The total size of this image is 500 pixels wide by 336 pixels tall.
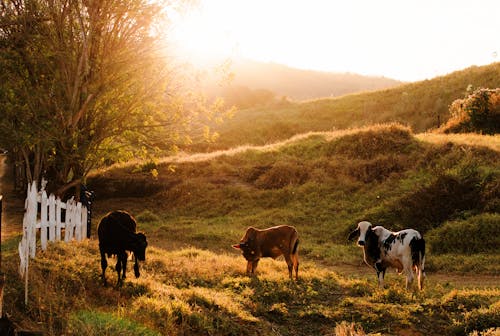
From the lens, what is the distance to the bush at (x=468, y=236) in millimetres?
17750

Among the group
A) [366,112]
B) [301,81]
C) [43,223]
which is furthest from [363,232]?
[301,81]

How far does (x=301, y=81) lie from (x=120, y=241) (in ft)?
529

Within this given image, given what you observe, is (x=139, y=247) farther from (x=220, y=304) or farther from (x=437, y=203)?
(x=437, y=203)

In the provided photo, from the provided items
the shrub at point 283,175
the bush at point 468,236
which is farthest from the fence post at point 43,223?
the shrub at point 283,175

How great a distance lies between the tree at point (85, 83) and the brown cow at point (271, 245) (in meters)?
5.86

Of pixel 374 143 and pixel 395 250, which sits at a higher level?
pixel 374 143

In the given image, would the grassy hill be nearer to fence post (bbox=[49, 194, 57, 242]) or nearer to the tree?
fence post (bbox=[49, 194, 57, 242])

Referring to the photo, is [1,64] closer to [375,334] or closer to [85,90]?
[85,90]

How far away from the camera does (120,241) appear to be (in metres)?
10.6

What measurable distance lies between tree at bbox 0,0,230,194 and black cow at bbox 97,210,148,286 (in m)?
6.02

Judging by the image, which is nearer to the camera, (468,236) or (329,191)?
(468,236)

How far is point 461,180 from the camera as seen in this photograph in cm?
2208

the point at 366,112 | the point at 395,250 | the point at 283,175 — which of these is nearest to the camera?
the point at 395,250

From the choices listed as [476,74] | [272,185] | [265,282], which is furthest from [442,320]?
[476,74]
